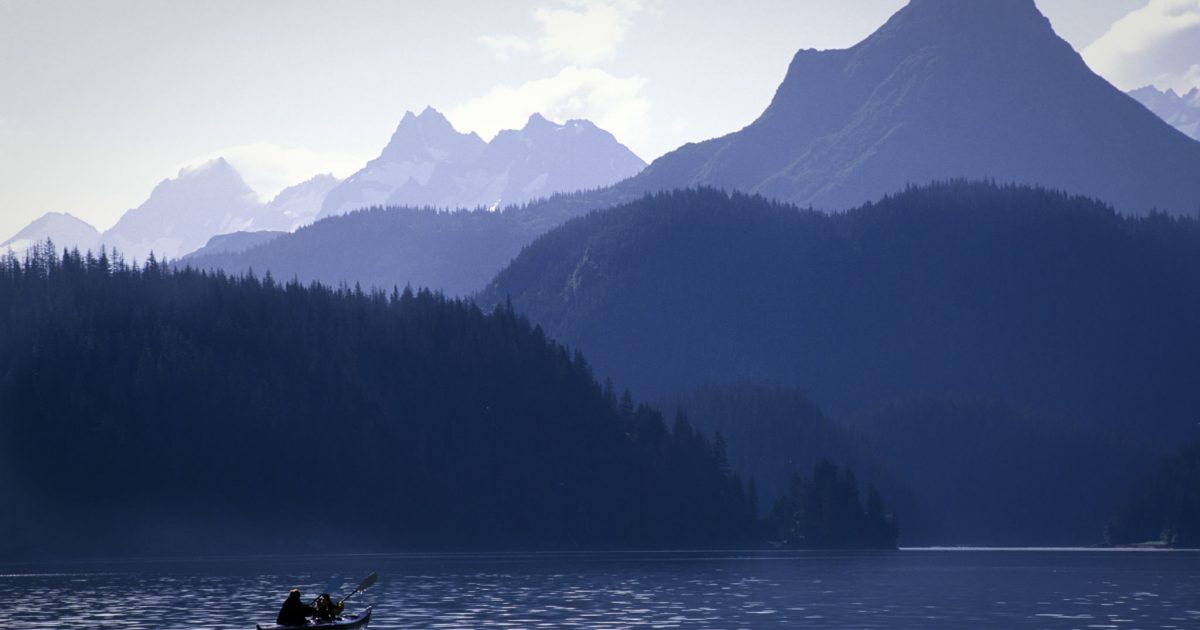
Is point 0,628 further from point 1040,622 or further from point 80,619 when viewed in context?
point 1040,622

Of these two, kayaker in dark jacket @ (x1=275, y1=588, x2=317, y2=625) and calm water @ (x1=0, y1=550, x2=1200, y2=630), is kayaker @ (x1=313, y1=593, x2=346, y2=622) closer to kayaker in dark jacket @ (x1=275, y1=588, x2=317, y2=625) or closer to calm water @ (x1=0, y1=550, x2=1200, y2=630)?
kayaker in dark jacket @ (x1=275, y1=588, x2=317, y2=625)

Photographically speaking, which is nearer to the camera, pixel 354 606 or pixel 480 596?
pixel 354 606

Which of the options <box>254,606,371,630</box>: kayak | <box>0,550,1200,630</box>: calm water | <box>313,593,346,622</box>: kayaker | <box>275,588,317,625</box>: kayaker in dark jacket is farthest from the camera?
<box>0,550,1200,630</box>: calm water

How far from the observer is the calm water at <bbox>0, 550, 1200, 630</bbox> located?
368ft

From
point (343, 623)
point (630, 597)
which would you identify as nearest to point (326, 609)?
point (343, 623)

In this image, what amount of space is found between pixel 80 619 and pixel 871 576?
92.9m

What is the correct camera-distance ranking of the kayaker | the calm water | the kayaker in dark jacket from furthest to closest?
1. the calm water
2. the kayaker
3. the kayaker in dark jacket

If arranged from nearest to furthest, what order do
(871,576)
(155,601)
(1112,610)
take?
(1112,610) → (155,601) → (871,576)

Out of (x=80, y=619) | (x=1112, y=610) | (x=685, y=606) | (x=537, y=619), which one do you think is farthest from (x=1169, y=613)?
(x=80, y=619)

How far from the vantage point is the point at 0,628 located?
104 m

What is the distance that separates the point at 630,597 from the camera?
13850 centimetres

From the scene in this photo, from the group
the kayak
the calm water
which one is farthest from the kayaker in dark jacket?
the calm water

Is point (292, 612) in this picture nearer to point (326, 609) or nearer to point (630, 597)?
point (326, 609)

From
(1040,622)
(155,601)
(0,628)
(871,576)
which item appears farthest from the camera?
(871,576)
